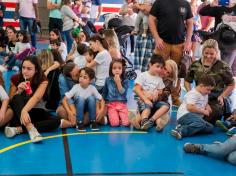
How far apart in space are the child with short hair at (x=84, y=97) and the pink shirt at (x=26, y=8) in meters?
5.29

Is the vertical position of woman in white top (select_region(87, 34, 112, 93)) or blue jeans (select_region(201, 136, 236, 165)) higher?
woman in white top (select_region(87, 34, 112, 93))

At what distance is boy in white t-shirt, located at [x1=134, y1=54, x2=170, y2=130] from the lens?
4.54 m

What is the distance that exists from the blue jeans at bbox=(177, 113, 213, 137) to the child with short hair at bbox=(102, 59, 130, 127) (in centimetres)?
72

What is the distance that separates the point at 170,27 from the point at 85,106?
1785 mm

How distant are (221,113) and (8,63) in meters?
4.83

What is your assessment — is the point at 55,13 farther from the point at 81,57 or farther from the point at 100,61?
the point at 100,61

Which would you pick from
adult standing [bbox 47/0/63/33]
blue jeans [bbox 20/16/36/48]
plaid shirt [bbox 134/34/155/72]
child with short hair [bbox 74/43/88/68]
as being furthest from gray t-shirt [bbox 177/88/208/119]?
blue jeans [bbox 20/16/36/48]

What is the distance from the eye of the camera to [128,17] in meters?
9.05

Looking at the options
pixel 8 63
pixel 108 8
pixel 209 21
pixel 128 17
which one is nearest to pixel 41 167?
pixel 8 63

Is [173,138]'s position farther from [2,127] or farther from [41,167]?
[2,127]

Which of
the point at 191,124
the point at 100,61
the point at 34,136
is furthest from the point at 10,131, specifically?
the point at 191,124

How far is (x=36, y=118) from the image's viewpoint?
426 centimetres

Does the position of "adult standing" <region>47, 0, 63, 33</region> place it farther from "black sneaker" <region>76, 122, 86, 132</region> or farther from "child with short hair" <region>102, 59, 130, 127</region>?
"black sneaker" <region>76, 122, 86, 132</region>

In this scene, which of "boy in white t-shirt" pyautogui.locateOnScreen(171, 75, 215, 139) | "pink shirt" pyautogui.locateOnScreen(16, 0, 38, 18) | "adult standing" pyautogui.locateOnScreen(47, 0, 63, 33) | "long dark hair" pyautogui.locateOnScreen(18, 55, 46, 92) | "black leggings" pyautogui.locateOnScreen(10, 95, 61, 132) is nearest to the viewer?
"black leggings" pyautogui.locateOnScreen(10, 95, 61, 132)
